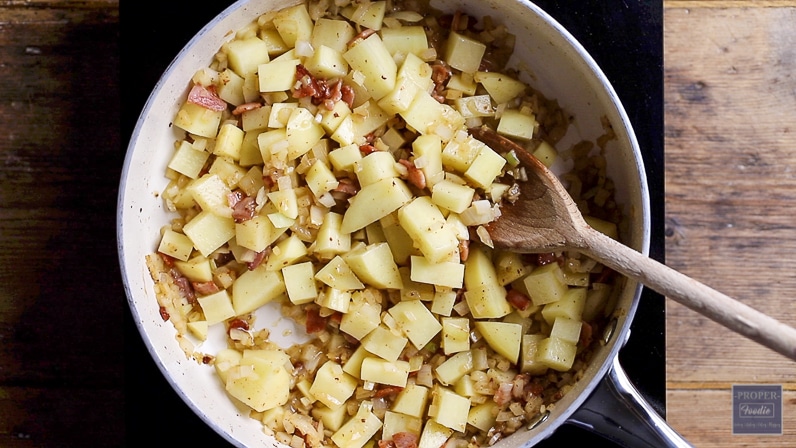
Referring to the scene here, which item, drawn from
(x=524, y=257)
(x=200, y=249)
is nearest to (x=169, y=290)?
(x=200, y=249)

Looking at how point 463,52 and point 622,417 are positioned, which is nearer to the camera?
point 622,417

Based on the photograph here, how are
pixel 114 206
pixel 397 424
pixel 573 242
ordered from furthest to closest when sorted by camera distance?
pixel 114 206, pixel 397 424, pixel 573 242

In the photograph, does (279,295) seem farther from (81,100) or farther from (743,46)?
(743,46)

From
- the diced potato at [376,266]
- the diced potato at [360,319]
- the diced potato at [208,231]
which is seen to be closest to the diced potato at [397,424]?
the diced potato at [360,319]

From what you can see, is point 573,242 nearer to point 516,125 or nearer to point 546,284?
point 546,284

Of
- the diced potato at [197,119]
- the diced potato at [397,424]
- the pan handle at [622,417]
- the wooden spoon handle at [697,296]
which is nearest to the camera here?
the wooden spoon handle at [697,296]

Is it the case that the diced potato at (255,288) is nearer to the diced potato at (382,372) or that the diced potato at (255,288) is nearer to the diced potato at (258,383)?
the diced potato at (258,383)

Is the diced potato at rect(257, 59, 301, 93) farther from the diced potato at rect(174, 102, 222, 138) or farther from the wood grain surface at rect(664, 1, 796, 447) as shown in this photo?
the wood grain surface at rect(664, 1, 796, 447)

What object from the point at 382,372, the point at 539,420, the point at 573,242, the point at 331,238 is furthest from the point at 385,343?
the point at 573,242

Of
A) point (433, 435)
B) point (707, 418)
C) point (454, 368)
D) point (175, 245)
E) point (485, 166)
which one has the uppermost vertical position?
point (485, 166)
